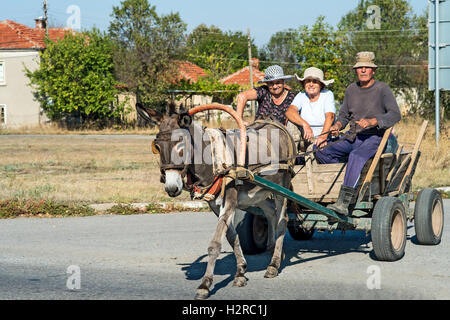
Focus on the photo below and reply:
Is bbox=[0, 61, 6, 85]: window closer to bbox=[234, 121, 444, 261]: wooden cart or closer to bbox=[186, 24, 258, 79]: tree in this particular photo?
bbox=[186, 24, 258, 79]: tree

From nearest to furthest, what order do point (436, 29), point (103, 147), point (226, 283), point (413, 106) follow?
1. point (226, 283)
2. point (436, 29)
3. point (103, 147)
4. point (413, 106)

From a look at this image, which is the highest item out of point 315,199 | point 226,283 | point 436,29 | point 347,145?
point 436,29

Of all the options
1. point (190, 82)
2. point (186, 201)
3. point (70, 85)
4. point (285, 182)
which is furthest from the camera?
point (190, 82)

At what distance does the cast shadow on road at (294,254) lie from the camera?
7922 millimetres

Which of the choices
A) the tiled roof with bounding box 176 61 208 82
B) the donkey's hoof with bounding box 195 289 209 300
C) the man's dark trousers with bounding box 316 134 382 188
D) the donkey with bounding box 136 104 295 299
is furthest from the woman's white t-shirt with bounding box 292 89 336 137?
the tiled roof with bounding box 176 61 208 82

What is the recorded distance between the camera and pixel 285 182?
317 inches

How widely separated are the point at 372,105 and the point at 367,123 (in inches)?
→ 17.6

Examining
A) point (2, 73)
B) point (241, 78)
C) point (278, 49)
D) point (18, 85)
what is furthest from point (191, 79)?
point (278, 49)

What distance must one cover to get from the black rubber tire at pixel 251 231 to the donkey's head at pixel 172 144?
2456 mm

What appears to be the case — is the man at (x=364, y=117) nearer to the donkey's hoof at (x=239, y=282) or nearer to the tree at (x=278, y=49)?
the donkey's hoof at (x=239, y=282)

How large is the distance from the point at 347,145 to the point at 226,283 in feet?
8.85
